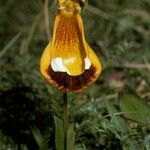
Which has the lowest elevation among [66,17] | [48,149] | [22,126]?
[48,149]

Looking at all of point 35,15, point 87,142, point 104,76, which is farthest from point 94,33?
point 87,142

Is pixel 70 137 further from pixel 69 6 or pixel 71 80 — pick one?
pixel 69 6

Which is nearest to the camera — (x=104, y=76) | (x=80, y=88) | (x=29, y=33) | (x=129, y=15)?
(x=80, y=88)

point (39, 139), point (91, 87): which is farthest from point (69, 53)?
point (91, 87)

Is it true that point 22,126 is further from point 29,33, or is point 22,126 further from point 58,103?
point 29,33

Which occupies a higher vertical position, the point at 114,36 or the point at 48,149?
the point at 114,36

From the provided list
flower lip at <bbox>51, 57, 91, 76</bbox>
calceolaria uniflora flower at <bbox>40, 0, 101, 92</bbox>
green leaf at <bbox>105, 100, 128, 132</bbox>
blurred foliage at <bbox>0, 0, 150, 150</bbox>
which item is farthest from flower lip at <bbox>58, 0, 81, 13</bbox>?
green leaf at <bbox>105, 100, 128, 132</bbox>

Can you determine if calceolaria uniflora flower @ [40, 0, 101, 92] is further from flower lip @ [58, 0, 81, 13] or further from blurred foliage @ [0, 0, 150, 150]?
blurred foliage @ [0, 0, 150, 150]
